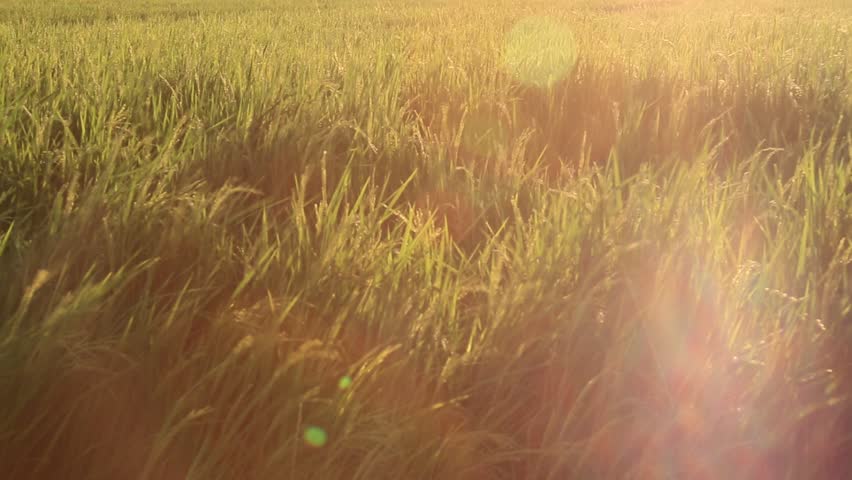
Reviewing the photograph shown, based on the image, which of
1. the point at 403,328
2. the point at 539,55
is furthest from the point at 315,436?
the point at 539,55

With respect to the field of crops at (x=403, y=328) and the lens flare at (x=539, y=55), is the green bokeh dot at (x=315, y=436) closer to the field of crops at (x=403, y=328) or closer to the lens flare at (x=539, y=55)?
the field of crops at (x=403, y=328)

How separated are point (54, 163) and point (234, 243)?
1.50 feet

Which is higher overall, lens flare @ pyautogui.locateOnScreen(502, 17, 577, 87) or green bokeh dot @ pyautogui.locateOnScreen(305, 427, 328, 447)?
lens flare @ pyautogui.locateOnScreen(502, 17, 577, 87)

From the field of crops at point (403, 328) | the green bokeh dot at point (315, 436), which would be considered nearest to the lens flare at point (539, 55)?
the field of crops at point (403, 328)

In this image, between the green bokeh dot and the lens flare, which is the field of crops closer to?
the green bokeh dot

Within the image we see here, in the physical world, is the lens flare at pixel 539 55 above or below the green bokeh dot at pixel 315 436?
above

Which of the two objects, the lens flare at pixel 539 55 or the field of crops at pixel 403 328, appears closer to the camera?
the field of crops at pixel 403 328

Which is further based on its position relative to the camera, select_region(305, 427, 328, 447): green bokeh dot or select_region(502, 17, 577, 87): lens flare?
select_region(502, 17, 577, 87): lens flare

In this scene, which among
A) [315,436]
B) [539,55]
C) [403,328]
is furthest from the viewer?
[539,55]

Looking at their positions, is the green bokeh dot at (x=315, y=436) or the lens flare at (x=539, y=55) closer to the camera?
the green bokeh dot at (x=315, y=436)

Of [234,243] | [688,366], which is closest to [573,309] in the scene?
[688,366]

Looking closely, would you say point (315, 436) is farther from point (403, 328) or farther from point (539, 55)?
point (539, 55)

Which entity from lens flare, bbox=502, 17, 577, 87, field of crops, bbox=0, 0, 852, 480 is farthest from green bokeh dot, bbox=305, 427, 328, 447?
lens flare, bbox=502, 17, 577, 87

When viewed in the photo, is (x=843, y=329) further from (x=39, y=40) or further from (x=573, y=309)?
(x=39, y=40)
